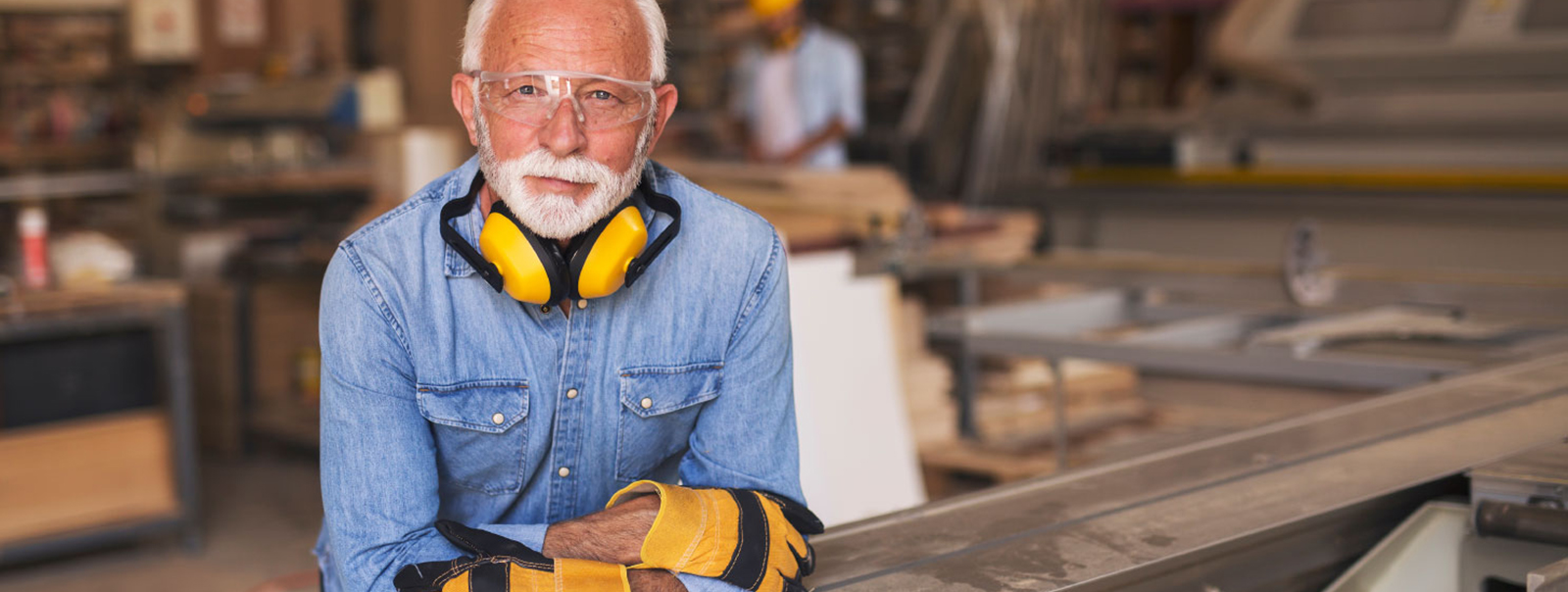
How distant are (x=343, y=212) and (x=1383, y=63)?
4.18m

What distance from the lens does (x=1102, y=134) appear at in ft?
20.2

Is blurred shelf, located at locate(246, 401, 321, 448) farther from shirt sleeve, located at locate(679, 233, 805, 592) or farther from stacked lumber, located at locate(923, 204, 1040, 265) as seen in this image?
shirt sleeve, located at locate(679, 233, 805, 592)

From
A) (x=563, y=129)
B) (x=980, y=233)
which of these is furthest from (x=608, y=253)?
(x=980, y=233)

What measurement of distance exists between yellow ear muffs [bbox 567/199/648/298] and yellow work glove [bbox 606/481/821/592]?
0.67ft

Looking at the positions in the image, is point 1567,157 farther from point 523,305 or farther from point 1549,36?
point 523,305

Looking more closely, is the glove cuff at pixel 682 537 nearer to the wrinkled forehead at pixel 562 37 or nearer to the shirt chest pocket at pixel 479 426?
the shirt chest pocket at pixel 479 426

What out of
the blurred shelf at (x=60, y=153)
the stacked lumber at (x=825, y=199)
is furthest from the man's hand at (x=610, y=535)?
the blurred shelf at (x=60, y=153)

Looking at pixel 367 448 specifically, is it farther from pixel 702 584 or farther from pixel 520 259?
pixel 702 584

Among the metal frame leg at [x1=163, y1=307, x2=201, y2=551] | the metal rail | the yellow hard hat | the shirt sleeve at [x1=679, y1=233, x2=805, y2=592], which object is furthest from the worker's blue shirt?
the shirt sleeve at [x1=679, y1=233, x2=805, y2=592]

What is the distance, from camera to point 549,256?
1317mm

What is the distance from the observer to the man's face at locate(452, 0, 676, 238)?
132 centimetres

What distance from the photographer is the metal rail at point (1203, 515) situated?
1412 mm

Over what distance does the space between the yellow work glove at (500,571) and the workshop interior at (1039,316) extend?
0.65 feet

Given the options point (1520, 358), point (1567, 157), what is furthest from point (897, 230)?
point (1567, 157)
